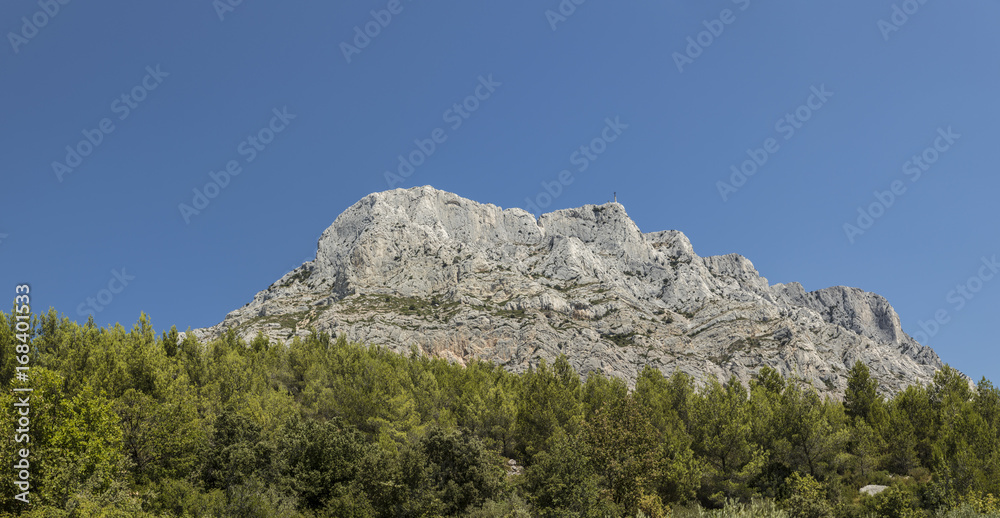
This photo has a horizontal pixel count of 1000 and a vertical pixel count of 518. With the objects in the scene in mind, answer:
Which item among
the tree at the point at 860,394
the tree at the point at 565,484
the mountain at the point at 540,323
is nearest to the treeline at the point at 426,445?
the tree at the point at 565,484

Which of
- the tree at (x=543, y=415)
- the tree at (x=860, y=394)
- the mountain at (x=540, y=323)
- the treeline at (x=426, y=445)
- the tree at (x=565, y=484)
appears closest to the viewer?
the treeline at (x=426, y=445)

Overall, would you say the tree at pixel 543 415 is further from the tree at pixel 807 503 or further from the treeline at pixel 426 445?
the tree at pixel 807 503

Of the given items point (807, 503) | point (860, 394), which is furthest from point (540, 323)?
point (807, 503)

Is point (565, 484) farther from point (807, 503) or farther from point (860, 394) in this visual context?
point (860, 394)

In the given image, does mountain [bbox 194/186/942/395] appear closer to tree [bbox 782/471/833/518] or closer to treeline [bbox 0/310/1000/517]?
treeline [bbox 0/310/1000/517]

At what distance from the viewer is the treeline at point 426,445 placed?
109 ft

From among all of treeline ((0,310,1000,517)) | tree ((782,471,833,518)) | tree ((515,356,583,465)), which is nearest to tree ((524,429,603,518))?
treeline ((0,310,1000,517))

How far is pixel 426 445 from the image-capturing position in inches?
1652

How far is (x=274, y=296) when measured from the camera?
196250 mm

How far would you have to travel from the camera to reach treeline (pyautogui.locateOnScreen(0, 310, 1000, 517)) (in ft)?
109

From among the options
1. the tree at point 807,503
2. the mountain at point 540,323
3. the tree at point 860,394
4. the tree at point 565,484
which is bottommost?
the tree at point 807,503

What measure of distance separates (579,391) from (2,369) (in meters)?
57.6

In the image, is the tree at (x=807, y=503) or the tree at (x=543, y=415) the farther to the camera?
the tree at (x=543, y=415)

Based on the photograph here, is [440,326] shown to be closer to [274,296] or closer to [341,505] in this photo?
[274,296]
